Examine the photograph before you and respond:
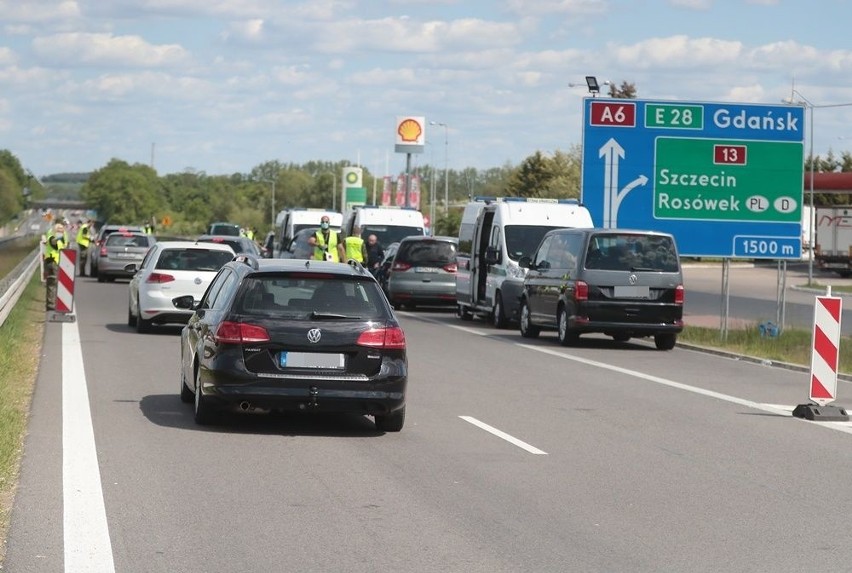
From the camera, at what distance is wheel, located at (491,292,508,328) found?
27812 millimetres

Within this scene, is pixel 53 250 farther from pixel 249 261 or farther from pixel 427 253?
pixel 249 261

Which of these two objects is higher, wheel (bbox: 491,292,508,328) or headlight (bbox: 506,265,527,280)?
headlight (bbox: 506,265,527,280)

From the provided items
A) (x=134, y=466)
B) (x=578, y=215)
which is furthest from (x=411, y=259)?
(x=134, y=466)

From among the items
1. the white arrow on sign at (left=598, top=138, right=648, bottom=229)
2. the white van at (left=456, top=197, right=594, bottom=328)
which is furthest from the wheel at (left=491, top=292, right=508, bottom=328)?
the white arrow on sign at (left=598, top=138, right=648, bottom=229)

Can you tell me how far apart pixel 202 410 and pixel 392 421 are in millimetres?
1563

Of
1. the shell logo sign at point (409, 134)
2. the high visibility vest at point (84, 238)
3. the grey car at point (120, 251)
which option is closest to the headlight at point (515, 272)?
the grey car at point (120, 251)

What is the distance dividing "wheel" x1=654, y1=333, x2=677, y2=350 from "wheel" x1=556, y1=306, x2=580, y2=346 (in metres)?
1.31

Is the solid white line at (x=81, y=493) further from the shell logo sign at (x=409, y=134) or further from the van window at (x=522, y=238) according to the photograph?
the shell logo sign at (x=409, y=134)

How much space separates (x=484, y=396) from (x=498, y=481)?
5.61m

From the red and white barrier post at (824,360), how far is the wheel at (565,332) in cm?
883

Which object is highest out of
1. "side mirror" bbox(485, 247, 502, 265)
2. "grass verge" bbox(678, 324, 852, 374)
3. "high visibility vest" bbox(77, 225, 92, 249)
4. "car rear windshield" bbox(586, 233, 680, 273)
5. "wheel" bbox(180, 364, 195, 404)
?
"car rear windshield" bbox(586, 233, 680, 273)

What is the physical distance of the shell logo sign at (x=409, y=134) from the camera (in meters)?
98.2

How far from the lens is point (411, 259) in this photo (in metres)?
33.5

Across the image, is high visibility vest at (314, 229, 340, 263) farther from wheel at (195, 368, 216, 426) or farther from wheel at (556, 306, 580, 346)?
wheel at (195, 368, 216, 426)
